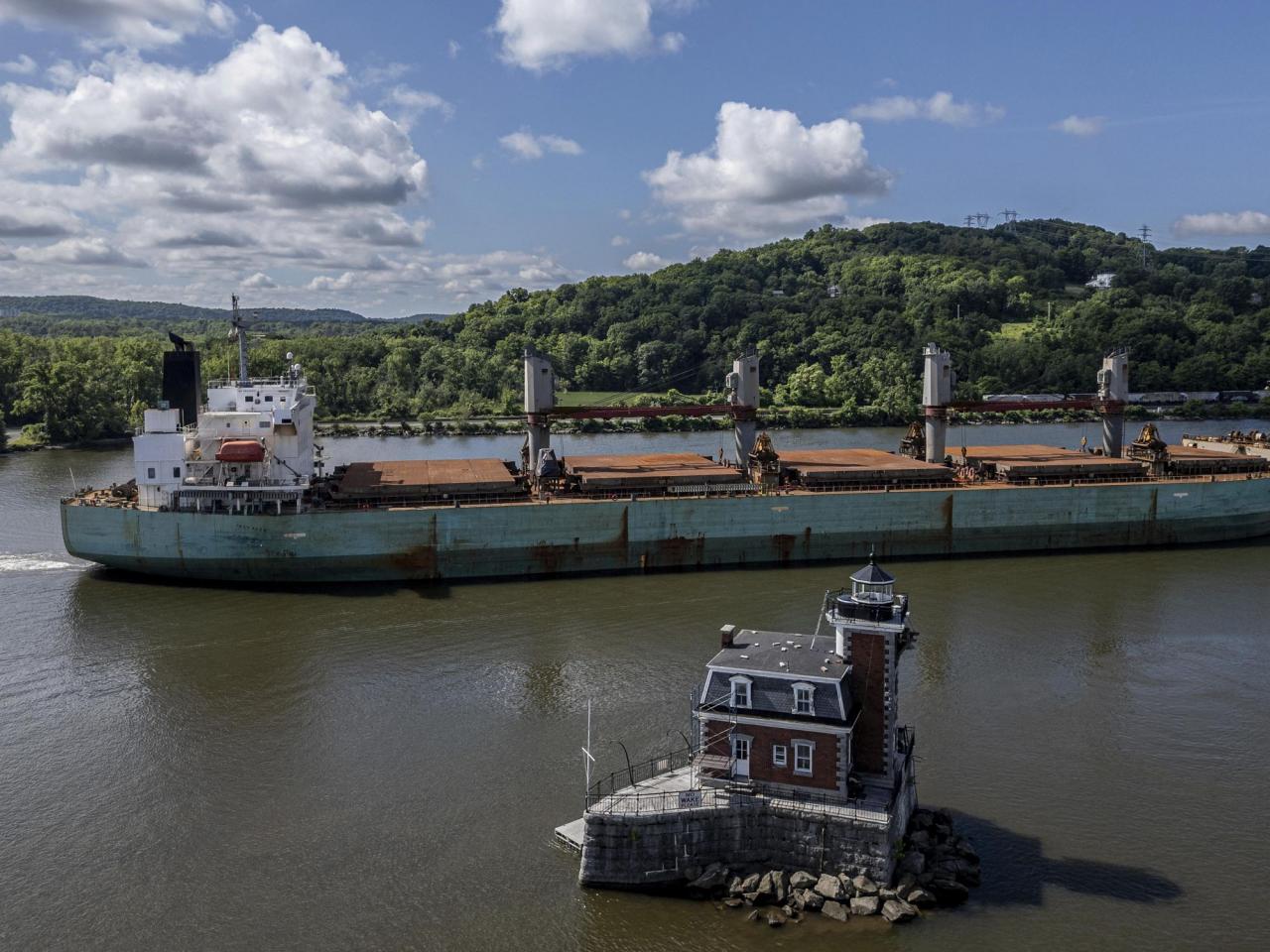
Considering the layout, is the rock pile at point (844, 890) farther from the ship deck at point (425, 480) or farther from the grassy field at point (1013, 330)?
the grassy field at point (1013, 330)

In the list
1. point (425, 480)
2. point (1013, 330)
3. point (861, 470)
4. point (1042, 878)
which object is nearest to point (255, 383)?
point (425, 480)

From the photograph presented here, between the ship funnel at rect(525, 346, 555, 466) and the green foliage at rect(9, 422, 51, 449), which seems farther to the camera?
the green foliage at rect(9, 422, 51, 449)

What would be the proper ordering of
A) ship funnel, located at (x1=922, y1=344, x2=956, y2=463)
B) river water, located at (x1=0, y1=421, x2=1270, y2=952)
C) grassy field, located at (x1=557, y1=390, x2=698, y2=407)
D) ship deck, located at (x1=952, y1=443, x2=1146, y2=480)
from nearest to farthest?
river water, located at (x1=0, y1=421, x2=1270, y2=952), ship deck, located at (x1=952, y1=443, x2=1146, y2=480), ship funnel, located at (x1=922, y1=344, x2=956, y2=463), grassy field, located at (x1=557, y1=390, x2=698, y2=407)

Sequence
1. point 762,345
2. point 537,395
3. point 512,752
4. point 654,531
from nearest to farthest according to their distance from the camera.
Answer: point 512,752, point 654,531, point 537,395, point 762,345

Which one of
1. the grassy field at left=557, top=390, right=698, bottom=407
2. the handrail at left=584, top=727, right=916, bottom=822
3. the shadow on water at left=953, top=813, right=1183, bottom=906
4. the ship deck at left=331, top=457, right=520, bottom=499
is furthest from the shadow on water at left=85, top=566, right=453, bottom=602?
the grassy field at left=557, top=390, right=698, bottom=407

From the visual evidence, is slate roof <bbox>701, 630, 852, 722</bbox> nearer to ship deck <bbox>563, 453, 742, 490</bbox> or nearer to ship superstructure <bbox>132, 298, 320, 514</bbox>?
ship deck <bbox>563, 453, 742, 490</bbox>

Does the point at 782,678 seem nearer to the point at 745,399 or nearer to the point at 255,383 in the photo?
the point at 745,399
